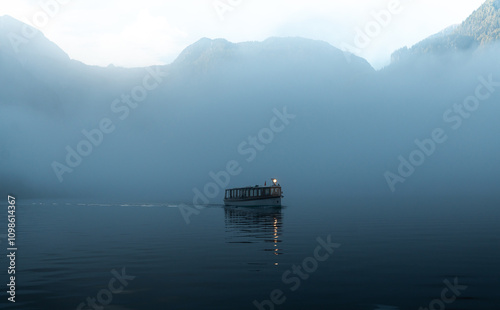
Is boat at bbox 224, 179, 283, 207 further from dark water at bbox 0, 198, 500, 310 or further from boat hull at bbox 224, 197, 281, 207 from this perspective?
dark water at bbox 0, 198, 500, 310

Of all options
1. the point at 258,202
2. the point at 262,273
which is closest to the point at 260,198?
the point at 258,202

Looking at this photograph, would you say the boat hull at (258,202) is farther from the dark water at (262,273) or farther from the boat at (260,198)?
the dark water at (262,273)

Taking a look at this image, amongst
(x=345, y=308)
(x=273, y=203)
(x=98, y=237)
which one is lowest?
(x=345, y=308)

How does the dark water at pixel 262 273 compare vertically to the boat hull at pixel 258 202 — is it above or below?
below

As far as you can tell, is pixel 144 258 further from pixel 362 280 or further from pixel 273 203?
pixel 273 203

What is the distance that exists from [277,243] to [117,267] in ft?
41.6

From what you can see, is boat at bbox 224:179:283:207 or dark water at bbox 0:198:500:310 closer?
dark water at bbox 0:198:500:310

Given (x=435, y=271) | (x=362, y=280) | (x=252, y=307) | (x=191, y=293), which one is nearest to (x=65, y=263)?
(x=191, y=293)

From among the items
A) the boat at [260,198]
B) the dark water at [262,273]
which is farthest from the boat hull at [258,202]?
the dark water at [262,273]

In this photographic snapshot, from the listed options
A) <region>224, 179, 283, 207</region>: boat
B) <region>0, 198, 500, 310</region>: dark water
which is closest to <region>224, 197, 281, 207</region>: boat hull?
<region>224, 179, 283, 207</region>: boat

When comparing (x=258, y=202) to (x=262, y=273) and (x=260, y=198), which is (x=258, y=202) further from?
(x=262, y=273)

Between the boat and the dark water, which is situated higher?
the boat

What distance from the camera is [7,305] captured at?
14.4 metres

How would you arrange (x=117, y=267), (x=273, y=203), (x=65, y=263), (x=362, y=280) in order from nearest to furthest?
1. (x=362, y=280)
2. (x=117, y=267)
3. (x=65, y=263)
4. (x=273, y=203)
